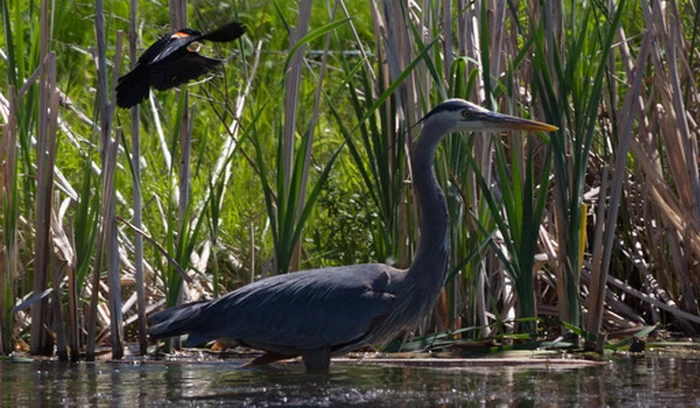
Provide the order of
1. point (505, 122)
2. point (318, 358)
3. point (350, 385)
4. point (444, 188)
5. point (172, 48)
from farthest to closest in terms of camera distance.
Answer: point (444, 188) < point (318, 358) < point (505, 122) < point (172, 48) < point (350, 385)

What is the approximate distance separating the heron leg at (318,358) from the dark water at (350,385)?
0.06 meters

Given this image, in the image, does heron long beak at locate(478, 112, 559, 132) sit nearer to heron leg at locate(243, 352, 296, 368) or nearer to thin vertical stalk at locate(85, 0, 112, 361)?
heron leg at locate(243, 352, 296, 368)

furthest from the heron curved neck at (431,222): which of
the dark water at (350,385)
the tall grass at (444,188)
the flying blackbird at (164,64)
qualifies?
the flying blackbird at (164,64)

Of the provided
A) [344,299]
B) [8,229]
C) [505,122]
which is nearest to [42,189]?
[8,229]

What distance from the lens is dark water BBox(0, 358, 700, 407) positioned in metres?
3.98

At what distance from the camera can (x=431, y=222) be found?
479 cm

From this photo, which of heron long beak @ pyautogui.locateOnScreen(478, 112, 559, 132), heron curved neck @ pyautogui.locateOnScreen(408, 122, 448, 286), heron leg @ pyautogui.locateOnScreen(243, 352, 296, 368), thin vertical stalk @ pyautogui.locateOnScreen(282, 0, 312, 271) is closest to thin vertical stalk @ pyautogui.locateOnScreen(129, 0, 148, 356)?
heron leg @ pyautogui.locateOnScreen(243, 352, 296, 368)

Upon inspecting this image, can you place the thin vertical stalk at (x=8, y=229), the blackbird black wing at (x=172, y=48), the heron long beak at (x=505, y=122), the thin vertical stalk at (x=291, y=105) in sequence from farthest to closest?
the thin vertical stalk at (x=291, y=105) → the thin vertical stalk at (x=8, y=229) → the heron long beak at (x=505, y=122) → the blackbird black wing at (x=172, y=48)

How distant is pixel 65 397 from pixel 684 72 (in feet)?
10.4

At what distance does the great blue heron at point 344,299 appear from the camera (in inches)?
185

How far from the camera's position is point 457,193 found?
5074 mm

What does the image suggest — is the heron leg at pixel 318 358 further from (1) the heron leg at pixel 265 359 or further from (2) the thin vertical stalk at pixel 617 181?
(2) the thin vertical stalk at pixel 617 181

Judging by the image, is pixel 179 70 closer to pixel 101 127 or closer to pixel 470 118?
pixel 101 127

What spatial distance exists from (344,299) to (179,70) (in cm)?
107
